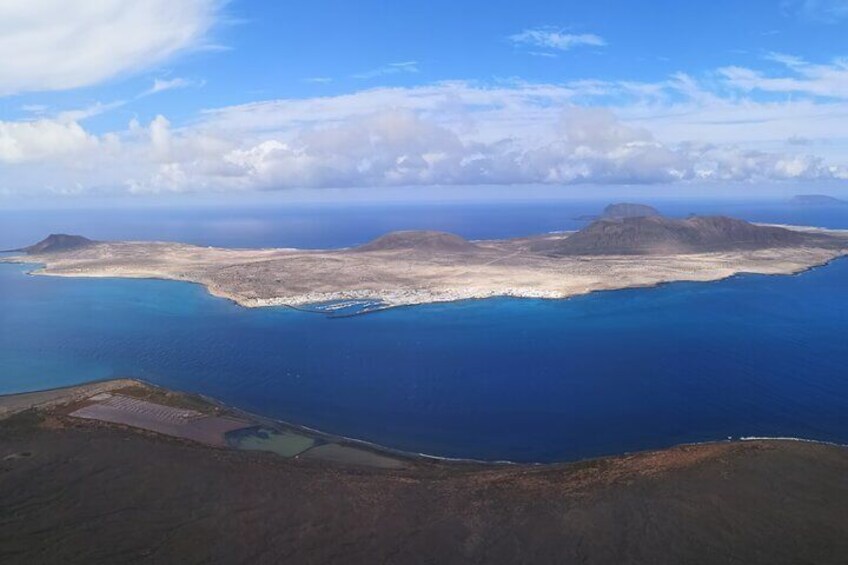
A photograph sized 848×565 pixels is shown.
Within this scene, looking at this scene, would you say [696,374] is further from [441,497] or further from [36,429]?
[36,429]

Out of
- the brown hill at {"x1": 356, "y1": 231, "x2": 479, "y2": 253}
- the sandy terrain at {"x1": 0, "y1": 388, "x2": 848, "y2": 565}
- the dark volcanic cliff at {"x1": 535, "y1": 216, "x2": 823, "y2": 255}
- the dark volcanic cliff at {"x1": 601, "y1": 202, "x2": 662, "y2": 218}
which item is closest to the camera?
the sandy terrain at {"x1": 0, "y1": 388, "x2": 848, "y2": 565}

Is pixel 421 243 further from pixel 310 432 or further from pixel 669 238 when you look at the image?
pixel 310 432

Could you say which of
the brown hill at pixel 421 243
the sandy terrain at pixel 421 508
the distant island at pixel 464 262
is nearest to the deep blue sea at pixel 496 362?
the sandy terrain at pixel 421 508

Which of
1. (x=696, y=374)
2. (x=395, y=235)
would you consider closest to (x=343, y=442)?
(x=696, y=374)

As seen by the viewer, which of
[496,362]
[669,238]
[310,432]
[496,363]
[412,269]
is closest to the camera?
[310,432]

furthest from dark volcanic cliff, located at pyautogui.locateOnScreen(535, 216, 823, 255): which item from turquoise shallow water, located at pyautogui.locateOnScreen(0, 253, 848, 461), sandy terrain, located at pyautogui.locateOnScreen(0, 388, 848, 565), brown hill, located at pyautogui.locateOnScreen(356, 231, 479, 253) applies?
sandy terrain, located at pyautogui.locateOnScreen(0, 388, 848, 565)

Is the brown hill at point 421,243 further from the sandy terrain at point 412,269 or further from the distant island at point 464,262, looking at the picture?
the sandy terrain at point 412,269

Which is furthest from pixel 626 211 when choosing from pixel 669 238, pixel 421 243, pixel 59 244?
pixel 59 244

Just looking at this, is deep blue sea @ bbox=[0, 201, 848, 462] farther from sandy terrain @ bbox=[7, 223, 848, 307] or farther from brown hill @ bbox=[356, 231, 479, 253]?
brown hill @ bbox=[356, 231, 479, 253]
